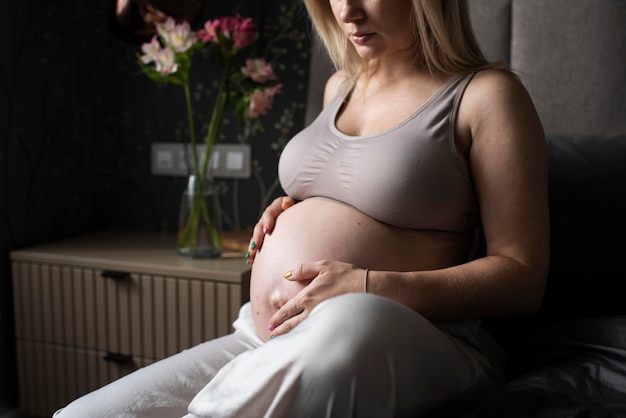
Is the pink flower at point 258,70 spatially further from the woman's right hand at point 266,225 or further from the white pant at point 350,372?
the white pant at point 350,372

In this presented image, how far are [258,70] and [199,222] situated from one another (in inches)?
17.5

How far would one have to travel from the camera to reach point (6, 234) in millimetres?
1855

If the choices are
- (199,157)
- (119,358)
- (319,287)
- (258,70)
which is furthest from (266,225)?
(199,157)

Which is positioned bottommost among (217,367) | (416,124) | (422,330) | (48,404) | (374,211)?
(48,404)

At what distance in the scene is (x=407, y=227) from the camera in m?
1.08

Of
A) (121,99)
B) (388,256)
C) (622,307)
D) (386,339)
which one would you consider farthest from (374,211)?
(121,99)

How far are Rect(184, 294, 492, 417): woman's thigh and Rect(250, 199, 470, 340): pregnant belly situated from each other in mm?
249

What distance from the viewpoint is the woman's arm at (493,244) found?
37.1 inches

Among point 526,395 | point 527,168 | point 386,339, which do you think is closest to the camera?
point 386,339

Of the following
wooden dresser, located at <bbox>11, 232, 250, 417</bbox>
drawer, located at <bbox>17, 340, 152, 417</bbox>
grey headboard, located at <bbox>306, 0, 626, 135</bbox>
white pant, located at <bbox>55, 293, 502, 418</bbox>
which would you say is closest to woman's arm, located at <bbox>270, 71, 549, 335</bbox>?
white pant, located at <bbox>55, 293, 502, 418</bbox>

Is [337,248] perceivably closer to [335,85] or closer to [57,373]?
[335,85]

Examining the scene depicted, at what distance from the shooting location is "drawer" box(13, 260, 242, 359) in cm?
164

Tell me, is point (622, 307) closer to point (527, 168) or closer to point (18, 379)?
point (527, 168)

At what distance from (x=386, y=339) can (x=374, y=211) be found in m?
0.35
